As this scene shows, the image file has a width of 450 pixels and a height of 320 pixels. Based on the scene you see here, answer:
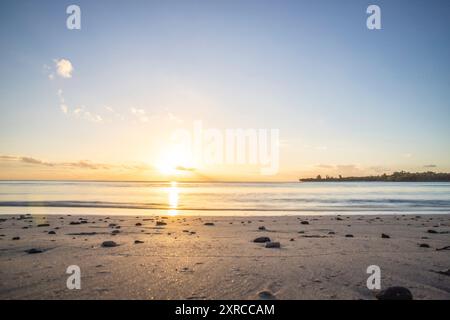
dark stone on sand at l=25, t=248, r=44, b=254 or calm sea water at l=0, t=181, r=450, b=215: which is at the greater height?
dark stone on sand at l=25, t=248, r=44, b=254

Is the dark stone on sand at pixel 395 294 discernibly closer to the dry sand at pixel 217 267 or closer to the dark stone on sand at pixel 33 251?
the dry sand at pixel 217 267

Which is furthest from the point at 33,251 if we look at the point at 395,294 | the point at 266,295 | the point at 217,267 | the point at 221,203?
the point at 221,203

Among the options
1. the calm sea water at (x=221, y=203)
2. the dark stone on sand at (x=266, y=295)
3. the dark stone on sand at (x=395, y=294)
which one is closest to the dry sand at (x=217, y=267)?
the dark stone on sand at (x=266, y=295)

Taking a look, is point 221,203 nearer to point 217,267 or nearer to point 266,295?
point 217,267

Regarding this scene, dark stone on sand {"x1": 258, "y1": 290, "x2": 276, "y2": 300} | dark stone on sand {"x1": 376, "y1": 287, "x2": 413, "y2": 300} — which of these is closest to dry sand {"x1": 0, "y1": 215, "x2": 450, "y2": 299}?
dark stone on sand {"x1": 258, "y1": 290, "x2": 276, "y2": 300}

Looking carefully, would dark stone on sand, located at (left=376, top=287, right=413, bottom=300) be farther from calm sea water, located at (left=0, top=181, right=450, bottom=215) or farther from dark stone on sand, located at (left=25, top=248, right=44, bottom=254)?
calm sea water, located at (left=0, top=181, right=450, bottom=215)

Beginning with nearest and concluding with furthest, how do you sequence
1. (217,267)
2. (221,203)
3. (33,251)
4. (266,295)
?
(266,295)
(217,267)
(33,251)
(221,203)

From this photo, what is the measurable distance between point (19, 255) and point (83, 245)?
136cm

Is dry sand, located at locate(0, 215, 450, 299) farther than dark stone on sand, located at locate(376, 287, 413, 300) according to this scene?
Yes

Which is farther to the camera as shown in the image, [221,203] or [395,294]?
[221,203]
